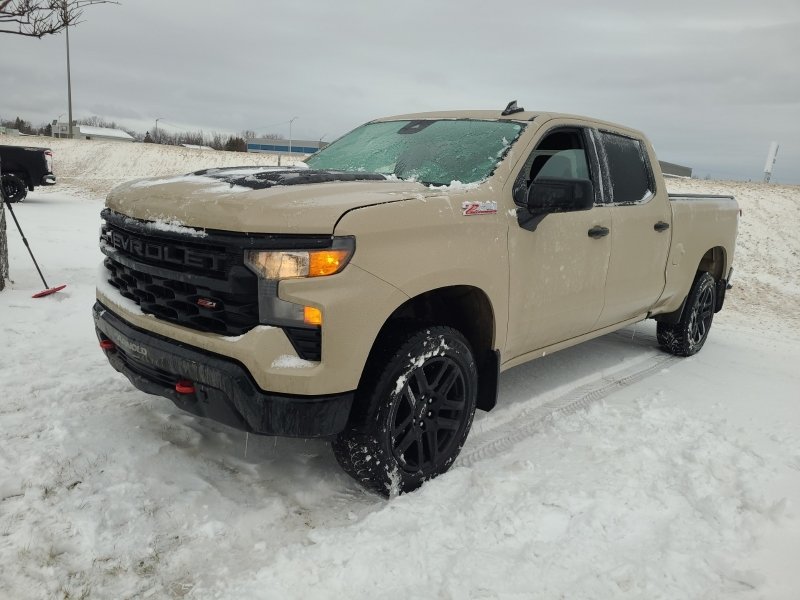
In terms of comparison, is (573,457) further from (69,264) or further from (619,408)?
(69,264)

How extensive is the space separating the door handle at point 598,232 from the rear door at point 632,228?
144 mm

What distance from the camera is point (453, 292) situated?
300 centimetres

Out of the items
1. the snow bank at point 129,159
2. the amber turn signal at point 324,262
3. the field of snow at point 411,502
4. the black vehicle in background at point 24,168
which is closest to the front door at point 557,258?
the field of snow at point 411,502

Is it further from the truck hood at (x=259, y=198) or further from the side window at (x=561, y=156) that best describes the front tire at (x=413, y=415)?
the side window at (x=561, y=156)

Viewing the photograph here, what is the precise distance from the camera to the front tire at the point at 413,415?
258 cm

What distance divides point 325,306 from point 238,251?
1.33ft

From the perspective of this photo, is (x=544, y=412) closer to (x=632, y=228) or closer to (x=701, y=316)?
(x=632, y=228)

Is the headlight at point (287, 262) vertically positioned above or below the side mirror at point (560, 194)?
below

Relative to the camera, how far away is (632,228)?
4.12 metres

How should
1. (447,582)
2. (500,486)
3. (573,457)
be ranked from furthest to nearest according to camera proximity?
(573,457) → (500,486) → (447,582)

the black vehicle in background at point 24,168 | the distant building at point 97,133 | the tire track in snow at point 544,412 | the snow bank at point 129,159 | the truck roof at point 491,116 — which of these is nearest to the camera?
the tire track in snow at point 544,412

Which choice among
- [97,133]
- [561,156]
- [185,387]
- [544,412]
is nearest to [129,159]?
[561,156]

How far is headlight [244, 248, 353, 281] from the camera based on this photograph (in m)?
2.29

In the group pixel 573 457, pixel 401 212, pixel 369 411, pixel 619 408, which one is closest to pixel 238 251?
pixel 401 212
